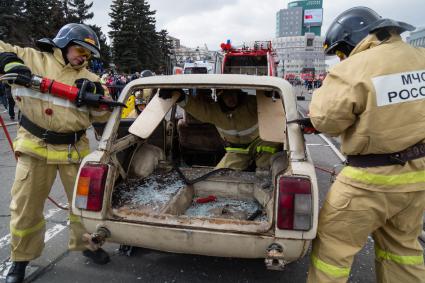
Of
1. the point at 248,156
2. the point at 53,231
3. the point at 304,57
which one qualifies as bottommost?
the point at 53,231

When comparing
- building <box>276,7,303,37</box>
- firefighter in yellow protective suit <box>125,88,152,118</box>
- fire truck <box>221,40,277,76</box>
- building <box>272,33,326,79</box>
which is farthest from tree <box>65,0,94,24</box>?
building <box>276,7,303,37</box>

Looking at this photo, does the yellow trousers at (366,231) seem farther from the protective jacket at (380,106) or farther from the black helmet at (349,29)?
the black helmet at (349,29)

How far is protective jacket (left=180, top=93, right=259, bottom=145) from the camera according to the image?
12.4ft

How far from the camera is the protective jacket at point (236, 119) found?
149 inches

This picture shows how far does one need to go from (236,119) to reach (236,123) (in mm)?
45

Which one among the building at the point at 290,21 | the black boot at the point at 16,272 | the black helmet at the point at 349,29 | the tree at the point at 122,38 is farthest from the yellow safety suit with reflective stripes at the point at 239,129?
the building at the point at 290,21

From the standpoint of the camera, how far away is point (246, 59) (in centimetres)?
1273

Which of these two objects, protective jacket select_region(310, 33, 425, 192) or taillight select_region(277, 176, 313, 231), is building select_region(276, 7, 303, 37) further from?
taillight select_region(277, 176, 313, 231)

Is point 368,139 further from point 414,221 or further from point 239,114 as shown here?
point 239,114

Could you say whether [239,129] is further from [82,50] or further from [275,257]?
[275,257]

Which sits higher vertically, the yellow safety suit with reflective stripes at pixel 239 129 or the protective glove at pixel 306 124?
the protective glove at pixel 306 124

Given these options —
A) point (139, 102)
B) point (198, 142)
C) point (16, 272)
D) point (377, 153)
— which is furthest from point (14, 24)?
point (377, 153)

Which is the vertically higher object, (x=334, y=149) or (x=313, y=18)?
(x=313, y=18)

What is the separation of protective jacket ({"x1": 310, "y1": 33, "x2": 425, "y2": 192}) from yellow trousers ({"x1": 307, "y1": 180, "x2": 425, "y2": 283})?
0.28 feet
